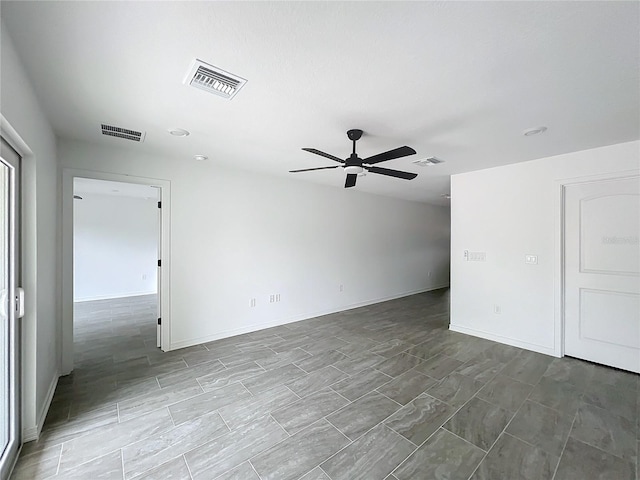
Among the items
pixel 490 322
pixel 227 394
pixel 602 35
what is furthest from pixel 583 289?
pixel 227 394

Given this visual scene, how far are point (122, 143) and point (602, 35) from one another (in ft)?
13.5

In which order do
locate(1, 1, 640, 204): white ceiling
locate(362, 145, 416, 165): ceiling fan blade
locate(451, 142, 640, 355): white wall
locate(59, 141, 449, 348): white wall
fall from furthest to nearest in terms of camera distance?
locate(59, 141, 449, 348): white wall < locate(451, 142, 640, 355): white wall < locate(362, 145, 416, 165): ceiling fan blade < locate(1, 1, 640, 204): white ceiling

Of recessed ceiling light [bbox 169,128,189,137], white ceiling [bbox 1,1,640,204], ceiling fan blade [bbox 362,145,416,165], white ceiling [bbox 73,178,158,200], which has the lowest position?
ceiling fan blade [bbox 362,145,416,165]

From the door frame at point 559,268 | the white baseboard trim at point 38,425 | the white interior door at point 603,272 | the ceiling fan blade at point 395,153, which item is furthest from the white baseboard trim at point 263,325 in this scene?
the white interior door at point 603,272

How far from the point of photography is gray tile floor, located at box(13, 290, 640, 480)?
1.72 m

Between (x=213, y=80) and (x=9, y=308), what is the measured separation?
199 centimetres

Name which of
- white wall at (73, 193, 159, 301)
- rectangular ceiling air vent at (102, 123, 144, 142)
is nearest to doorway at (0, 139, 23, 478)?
rectangular ceiling air vent at (102, 123, 144, 142)

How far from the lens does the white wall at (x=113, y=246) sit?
6504mm

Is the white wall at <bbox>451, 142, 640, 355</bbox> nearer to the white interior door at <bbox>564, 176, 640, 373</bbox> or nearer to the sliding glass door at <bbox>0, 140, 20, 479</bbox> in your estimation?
the white interior door at <bbox>564, 176, 640, 373</bbox>

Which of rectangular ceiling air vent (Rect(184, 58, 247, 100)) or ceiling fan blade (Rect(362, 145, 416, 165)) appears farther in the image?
ceiling fan blade (Rect(362, 145, 416, 165))

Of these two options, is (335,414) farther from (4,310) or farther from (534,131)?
(534,131)

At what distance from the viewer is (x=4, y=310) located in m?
1.65

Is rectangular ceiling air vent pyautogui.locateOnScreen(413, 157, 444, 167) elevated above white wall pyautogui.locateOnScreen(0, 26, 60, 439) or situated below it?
above

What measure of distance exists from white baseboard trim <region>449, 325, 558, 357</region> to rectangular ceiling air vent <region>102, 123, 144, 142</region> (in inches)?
200
